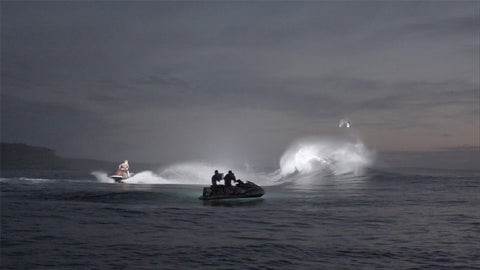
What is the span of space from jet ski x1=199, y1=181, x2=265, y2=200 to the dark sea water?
4.86ft

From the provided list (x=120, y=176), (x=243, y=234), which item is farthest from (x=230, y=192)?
(x=120, y=176)

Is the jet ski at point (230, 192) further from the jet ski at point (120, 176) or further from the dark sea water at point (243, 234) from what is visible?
the jet ski at point (120, 176)

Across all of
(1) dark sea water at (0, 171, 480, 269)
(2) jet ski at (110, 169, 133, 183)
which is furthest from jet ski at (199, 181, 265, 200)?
(2) jet ski at (110, 169, 133, 183)

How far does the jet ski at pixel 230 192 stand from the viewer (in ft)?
96.4

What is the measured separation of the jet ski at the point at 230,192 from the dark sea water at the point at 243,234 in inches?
58.3

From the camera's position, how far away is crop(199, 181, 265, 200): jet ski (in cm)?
2938

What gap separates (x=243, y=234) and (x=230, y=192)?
13.1 metres

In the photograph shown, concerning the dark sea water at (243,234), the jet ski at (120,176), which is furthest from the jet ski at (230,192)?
the jet ski at (120,176)

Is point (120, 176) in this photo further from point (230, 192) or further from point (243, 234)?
point (243, 234)

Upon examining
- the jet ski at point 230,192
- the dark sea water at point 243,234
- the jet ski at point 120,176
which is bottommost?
the dark sea water at point 243,234

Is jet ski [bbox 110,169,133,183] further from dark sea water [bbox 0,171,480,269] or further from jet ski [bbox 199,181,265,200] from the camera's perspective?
jet ski [bbox 199,181,265,200]

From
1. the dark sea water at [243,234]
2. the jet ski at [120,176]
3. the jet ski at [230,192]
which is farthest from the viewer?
the jet ski at [120,176]

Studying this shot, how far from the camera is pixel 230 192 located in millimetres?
29859

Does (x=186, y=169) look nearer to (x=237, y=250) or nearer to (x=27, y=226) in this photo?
(x=27, y=226)
